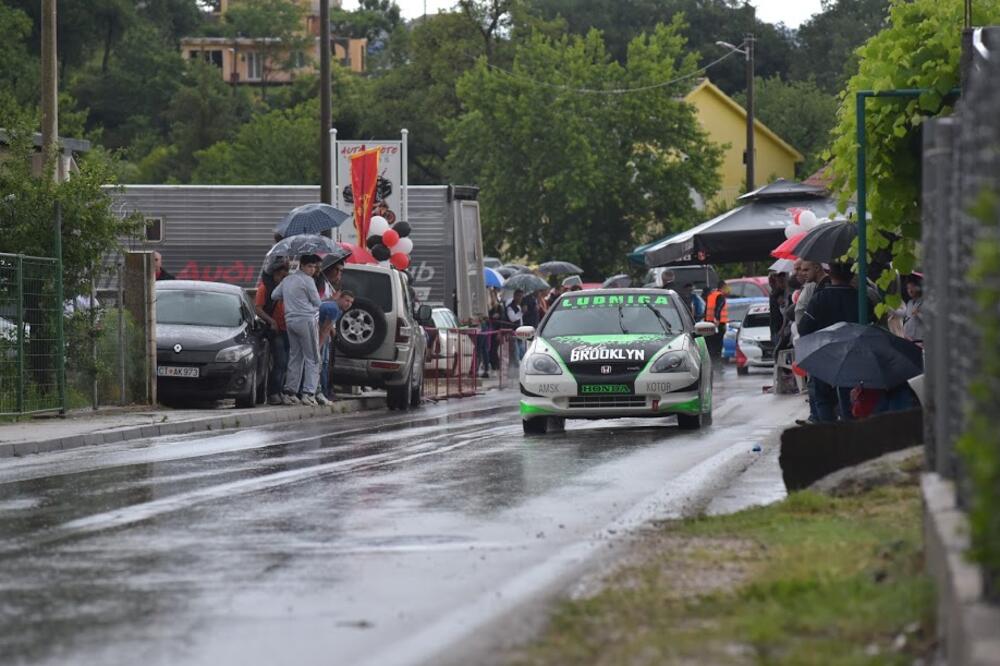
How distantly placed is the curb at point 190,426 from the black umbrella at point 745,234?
18.7 ft

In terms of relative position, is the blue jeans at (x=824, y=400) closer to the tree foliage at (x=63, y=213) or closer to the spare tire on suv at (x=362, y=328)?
the tree foliage at (x=63, y=213)

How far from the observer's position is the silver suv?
28375 mm

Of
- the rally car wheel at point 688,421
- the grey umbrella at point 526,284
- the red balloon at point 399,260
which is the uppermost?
the red balloon at point 399,260

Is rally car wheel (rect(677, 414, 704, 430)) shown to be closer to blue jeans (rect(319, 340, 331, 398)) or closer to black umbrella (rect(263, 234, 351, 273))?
black umbrella (rect(263, 234, 351, 273))

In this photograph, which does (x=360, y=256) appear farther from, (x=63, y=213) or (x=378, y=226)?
(x=63, y=213)

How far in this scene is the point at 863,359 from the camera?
15133 millimetres

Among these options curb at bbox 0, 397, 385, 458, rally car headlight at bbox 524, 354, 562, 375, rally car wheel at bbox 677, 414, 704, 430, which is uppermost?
rally car headlight at bbox 524, 354, 562, 375

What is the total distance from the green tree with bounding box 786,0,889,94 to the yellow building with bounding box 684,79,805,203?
15.1 metres

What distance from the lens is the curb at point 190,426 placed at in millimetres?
19234

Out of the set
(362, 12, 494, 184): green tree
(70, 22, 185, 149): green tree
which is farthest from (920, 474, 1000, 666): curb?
(70, 22, 185, 149): green tree

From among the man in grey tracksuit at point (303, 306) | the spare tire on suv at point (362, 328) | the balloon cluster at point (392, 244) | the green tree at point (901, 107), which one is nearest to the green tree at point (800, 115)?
the balloon cluster at point (392, 244)

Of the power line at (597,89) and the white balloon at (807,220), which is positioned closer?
the white balloon at (807,220)

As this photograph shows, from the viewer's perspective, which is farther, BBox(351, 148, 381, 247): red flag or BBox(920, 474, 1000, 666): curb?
BBox(351, 148, 381, 247): red flag

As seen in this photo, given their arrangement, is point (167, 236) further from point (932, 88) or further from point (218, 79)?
point (218, 79)
